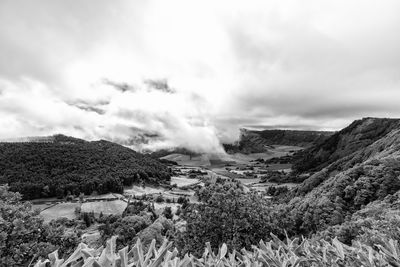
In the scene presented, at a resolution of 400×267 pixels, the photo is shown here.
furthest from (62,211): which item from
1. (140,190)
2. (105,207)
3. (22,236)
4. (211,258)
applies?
(211,258)

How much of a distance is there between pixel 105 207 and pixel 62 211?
19101 millimetres

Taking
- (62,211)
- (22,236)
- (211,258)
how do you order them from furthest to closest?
(62,211)
(22,236)
(211,258)

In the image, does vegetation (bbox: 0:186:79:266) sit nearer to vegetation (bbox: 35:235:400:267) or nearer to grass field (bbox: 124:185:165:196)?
vegetation (bbox: 35:235:400:267)

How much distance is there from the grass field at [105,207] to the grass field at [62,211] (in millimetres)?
4441

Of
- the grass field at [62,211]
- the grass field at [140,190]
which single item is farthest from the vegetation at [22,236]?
the grass field at [140,190]

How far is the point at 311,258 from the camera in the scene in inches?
165

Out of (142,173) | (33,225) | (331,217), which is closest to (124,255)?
(33,225)

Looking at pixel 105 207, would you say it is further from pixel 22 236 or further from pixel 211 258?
pixel 211 258

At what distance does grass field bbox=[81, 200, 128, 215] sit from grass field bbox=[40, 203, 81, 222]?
444cm

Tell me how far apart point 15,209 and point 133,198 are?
476ft

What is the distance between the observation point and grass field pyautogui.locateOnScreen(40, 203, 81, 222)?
113469 mm

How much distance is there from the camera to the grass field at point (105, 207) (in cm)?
12353

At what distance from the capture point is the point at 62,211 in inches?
4737

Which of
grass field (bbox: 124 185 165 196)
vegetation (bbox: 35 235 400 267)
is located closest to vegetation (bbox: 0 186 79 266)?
vegetation (bbox: 35 235 400 267)
